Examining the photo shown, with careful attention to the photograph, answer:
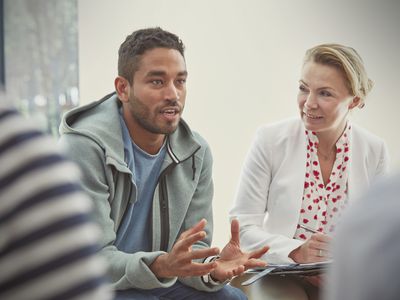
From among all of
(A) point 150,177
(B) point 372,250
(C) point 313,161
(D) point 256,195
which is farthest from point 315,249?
(B) point 372,250

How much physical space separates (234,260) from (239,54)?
7.28 feet

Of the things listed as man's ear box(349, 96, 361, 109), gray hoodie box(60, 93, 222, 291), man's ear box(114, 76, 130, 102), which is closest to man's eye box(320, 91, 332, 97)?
man's ear box(349, 96, 361, 109)

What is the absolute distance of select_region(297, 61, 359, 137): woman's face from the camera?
2.55m

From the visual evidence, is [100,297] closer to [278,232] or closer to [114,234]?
[114,234]

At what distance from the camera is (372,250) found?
40cm

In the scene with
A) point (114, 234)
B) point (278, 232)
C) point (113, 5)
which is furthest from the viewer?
point (113, 5)

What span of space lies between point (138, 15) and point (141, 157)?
203 cm

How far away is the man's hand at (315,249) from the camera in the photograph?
2213 mm

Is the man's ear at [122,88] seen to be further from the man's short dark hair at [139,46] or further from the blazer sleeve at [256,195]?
the blazer sleeve at [256,195]

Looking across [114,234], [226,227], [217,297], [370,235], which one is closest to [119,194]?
[114,234]

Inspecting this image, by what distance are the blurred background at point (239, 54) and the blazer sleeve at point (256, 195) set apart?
1.51 meters

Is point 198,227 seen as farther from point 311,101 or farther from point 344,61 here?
point 344,61

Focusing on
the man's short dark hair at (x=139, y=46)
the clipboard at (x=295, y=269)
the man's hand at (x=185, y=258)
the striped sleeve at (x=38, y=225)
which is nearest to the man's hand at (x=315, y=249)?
the clipboard at (x=295, y=269)

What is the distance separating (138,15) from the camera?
405 cm
